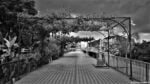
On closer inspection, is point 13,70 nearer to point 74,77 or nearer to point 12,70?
point 12,70

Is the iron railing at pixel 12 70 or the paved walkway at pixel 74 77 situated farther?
the paved walkway at pixel 74 77

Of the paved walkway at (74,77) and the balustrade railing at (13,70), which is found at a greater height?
the balustrade railing at (13,70)

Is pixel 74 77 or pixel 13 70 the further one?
pixel 74 77

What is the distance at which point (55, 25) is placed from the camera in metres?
12.0

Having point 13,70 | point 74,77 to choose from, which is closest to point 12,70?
point 13,70

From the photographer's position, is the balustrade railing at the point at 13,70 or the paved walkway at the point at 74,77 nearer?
the balustrade railing at the point at 13,70

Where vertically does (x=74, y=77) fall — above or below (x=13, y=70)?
below

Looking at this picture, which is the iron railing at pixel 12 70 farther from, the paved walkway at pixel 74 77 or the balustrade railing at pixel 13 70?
the paved walkway at pixel 74 77

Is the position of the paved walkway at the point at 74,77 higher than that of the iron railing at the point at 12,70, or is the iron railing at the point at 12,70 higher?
the iron railing at the point at 12,70

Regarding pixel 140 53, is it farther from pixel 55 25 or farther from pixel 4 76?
pixel 4 76

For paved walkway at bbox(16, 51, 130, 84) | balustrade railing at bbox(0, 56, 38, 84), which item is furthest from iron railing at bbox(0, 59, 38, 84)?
paved walkway at bbox(16, 51, 130, 84)

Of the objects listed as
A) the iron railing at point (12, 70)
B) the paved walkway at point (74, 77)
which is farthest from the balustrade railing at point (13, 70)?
the paved walkway at point (74, 77)

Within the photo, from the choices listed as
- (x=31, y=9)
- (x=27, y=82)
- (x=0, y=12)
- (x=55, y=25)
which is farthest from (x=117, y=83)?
(x=31, y=9)

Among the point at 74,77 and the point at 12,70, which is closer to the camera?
the point at 12,70
